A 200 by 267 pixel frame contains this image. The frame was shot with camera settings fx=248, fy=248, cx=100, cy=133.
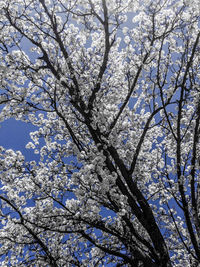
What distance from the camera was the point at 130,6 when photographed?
7918mm

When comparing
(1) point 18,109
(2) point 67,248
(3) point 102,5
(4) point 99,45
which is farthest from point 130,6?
(2) point 67,248

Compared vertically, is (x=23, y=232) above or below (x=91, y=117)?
below

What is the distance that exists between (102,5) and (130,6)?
1015 mm

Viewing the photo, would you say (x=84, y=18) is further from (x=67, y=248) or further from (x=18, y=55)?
(x=67, y=248)

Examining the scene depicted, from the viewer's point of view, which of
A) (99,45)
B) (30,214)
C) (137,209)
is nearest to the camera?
(137,209)

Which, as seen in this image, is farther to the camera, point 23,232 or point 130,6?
point 23,232

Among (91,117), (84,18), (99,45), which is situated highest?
(99,45)

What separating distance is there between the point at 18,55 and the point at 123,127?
4.69 meters

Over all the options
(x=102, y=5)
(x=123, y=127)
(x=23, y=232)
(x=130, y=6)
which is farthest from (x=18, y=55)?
(x=23, y=232)

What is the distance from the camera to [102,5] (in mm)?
7484

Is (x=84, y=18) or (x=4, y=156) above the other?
(x=84, y=18)

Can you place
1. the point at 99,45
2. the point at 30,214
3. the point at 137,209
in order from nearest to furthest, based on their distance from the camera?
the point at 137,209 < the point at 30,214 < the point at 99,45

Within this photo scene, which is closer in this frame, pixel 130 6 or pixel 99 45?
pixel 130 6

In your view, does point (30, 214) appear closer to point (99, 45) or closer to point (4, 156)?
point (4, 156)
